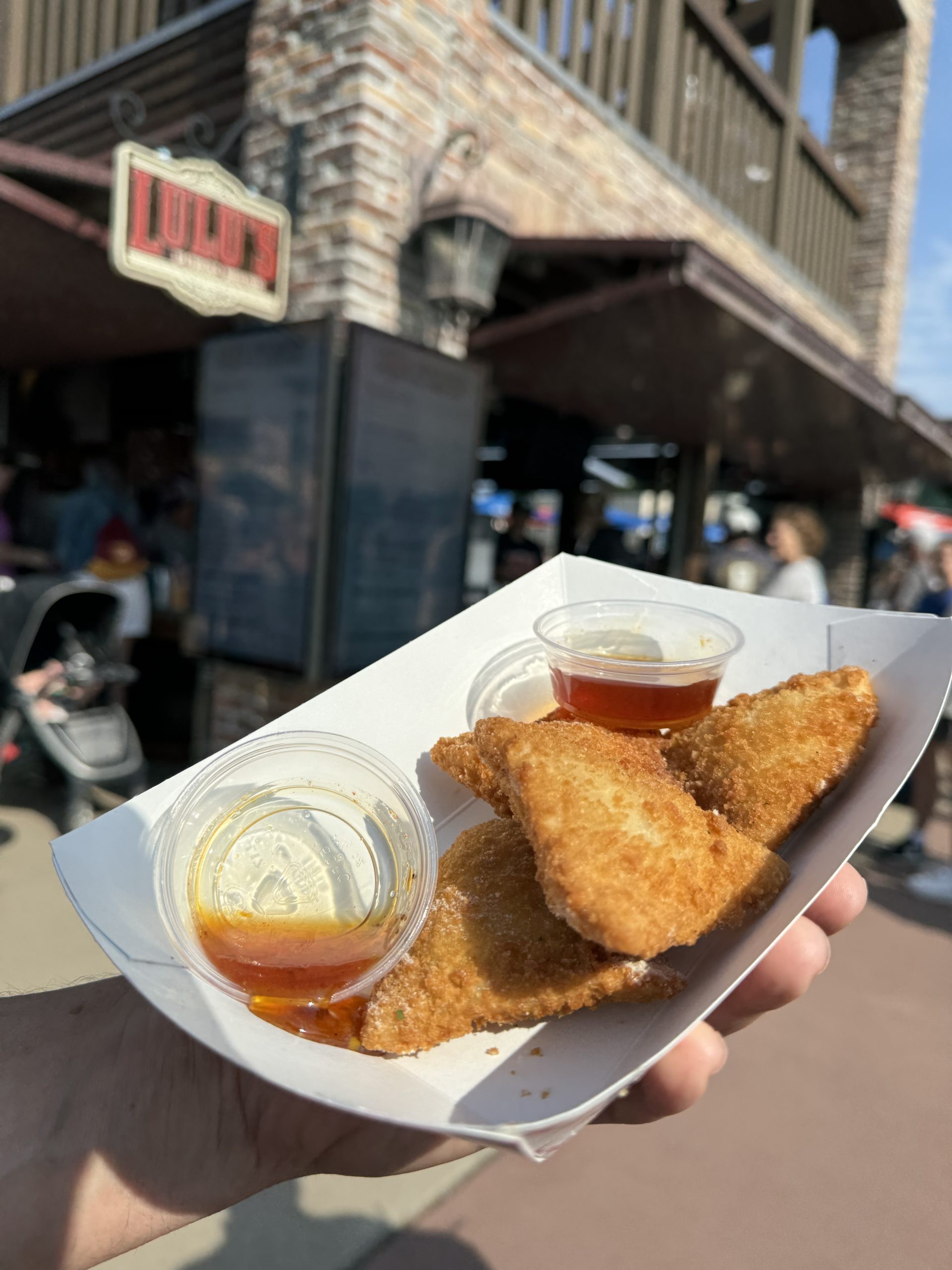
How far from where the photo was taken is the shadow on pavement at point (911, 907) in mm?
4938

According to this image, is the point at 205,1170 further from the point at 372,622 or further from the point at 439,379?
the point at 439,379

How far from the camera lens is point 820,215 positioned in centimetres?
1023

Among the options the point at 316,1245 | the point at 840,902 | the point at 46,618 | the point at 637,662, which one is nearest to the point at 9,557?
the point at 46,618

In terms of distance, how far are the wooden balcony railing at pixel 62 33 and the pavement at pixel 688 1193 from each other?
6.21 meters

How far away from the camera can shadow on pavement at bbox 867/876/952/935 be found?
4.94 metres

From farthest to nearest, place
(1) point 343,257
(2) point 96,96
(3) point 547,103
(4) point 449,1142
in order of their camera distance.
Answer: (2) point 96,96, (3) point 547,103, (1) point 343,257, (4) point 449,1142

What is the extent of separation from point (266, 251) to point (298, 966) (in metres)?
4.48

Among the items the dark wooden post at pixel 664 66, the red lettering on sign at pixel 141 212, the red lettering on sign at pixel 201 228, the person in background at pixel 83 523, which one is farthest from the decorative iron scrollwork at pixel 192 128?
the dark wooden post at pixel 664 66

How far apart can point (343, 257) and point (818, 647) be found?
153 inches

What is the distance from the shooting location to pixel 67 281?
16.2ft

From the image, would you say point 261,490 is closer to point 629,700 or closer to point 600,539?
point 629,700

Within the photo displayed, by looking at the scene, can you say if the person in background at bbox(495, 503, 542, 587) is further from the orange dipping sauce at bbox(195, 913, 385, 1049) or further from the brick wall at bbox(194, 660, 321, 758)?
the orange dipping sauce at bbox(195, 913, 385, 1049)

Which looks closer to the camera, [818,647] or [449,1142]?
[449,1142]

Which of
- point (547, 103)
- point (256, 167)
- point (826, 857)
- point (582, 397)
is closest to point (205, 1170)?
point (826, 857)
